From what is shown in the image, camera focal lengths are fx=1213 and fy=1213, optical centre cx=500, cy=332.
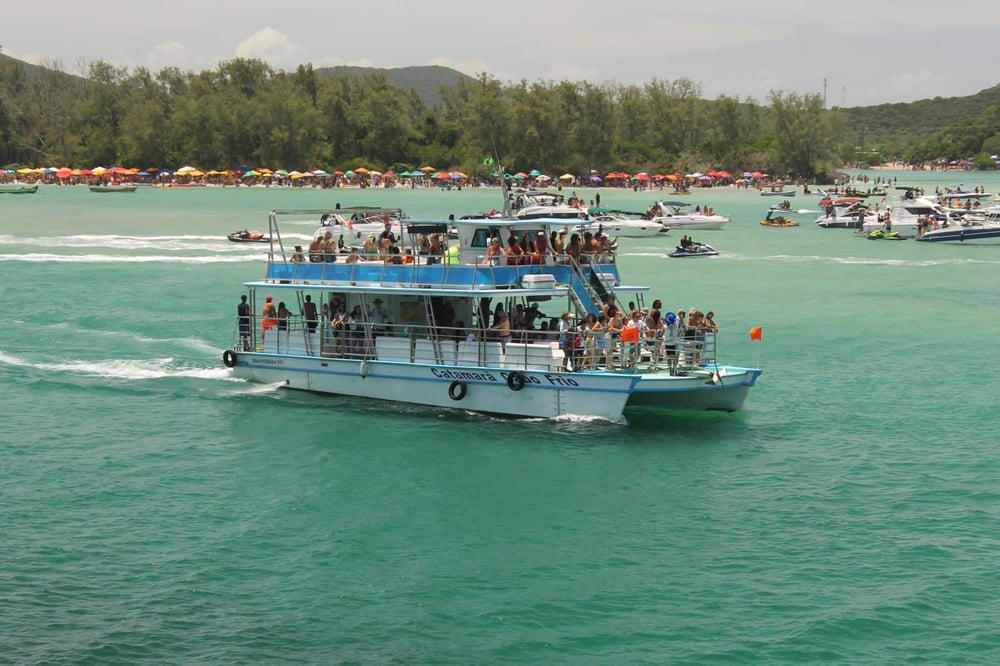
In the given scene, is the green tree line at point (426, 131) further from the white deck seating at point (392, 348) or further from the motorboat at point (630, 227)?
the white deck seating at point (392, 348)

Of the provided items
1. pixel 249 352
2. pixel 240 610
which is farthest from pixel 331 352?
pixel 240 610

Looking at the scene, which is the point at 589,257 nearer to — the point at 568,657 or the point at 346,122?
the point at 568,657

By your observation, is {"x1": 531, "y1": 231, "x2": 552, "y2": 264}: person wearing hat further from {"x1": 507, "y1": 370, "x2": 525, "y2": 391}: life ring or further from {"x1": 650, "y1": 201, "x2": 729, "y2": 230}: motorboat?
{"x1": 650, "y1": 201, "x2": 729, "y2": 230}: motorboat

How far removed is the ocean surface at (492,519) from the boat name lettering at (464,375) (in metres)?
0.99

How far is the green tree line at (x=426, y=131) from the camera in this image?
17312cm

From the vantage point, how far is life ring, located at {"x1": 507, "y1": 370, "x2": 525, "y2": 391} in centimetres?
2808

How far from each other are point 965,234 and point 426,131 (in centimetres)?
12059

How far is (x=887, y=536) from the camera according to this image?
21.4 m

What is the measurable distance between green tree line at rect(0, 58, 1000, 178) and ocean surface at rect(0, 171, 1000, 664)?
5353 inches

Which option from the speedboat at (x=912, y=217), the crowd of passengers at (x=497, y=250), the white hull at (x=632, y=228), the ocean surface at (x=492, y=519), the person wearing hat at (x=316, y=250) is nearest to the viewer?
the ocean surface at (x=492, y=519)

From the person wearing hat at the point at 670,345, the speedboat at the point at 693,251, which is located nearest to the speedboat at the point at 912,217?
Result: the speedboat at the point at 693,251

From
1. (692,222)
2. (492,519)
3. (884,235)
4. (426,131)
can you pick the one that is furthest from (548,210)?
(426,131)

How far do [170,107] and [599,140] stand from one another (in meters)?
71.6

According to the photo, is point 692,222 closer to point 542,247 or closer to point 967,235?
point 967,235
